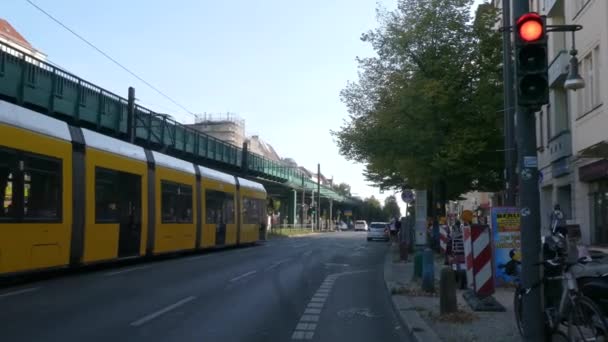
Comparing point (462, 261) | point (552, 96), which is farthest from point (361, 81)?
point (462, 261)

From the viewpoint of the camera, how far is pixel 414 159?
2872 cm

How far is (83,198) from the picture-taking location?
54.2 ft

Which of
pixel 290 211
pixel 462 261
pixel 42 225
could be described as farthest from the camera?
pixel 290 211

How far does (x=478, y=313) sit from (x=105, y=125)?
2387 centimetres

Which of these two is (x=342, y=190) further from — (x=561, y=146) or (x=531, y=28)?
Answer: (x=531, y=28)

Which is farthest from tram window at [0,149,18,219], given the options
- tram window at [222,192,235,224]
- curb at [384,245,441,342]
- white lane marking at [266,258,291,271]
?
tram window at [222,192,235,224]

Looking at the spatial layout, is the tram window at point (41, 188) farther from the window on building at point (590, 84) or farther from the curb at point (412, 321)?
the window on building at point (590, 84)

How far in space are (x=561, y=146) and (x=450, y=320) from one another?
1937 centimetres

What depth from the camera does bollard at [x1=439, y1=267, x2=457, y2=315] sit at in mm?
10789

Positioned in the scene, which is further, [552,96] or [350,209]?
[350,209]

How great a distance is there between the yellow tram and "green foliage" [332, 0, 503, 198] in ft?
28.3

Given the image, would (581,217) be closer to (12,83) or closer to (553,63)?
(553,63)

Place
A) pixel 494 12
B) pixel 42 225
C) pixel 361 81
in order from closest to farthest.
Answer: pixel 42 225
pixel 494 12
pixel 361 81

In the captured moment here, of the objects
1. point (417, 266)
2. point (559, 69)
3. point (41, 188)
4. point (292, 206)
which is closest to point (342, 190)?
point (292, 206)
